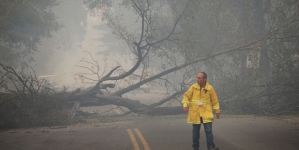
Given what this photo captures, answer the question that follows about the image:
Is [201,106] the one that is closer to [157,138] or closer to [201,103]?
[201,103]

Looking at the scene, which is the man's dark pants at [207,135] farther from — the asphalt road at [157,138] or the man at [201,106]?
the asphalt road at [157,138]

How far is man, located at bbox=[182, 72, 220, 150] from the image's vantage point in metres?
6.39

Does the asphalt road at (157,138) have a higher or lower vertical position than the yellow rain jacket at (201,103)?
lower

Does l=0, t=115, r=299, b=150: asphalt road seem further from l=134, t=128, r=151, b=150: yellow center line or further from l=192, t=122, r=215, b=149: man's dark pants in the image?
l=192, t=122, r=215, b=149: man's dark pants

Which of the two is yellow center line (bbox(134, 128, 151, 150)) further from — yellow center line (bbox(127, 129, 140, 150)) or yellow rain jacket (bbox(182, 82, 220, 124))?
yellow rain jacket (bbox(182, 82, 220, 124))

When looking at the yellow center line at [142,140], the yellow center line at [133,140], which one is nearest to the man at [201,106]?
the yellow center line at [142,140]

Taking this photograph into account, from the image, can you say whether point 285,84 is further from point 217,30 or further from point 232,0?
point 232,0

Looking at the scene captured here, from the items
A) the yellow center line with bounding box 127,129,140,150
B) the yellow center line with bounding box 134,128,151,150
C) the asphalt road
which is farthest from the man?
the yellow center line with bounding box 127,129,140,150

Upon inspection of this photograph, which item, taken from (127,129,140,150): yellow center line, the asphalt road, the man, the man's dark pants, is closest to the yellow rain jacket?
the man

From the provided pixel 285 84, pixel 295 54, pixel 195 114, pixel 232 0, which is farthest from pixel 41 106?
pixel 232 0

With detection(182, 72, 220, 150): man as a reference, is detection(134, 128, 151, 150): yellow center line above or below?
below

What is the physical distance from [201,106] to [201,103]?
0.21 feet

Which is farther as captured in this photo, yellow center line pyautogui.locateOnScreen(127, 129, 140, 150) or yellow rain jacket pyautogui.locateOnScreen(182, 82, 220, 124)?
yellow center line pyautogui.locateOnScreen(127, 129, 140, 150)

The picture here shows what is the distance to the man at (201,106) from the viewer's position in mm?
6395
